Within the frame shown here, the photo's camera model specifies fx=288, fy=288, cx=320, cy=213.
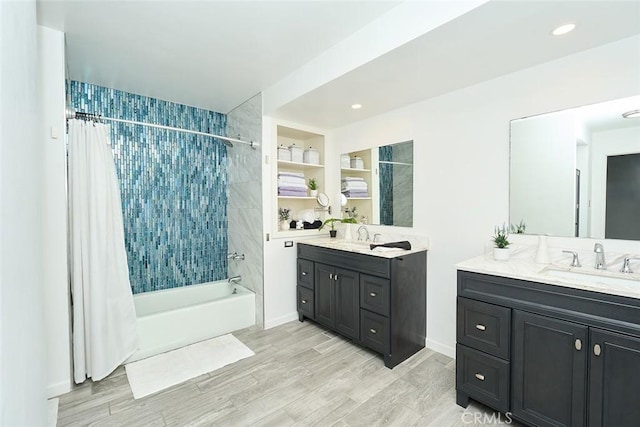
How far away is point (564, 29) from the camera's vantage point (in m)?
1.57

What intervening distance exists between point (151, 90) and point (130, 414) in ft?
9.22

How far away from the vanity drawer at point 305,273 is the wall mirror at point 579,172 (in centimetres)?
189

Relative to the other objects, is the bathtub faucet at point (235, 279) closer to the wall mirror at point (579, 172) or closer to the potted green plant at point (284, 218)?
the potted green plant at point (284, 218)

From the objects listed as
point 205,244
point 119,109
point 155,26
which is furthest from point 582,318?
point 119,109

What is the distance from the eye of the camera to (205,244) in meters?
3.57

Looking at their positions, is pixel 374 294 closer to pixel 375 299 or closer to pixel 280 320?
pixel 375 299

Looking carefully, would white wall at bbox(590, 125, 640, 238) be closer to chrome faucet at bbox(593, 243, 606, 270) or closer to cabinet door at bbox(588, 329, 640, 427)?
chrome faucet at bbox(593, 243, 606, 270)

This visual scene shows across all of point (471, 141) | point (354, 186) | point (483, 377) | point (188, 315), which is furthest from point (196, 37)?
point (483, 377)

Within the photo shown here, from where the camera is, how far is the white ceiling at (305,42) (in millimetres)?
1522

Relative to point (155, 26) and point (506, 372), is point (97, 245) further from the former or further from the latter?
point (506, 372)

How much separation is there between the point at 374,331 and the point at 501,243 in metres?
1.20

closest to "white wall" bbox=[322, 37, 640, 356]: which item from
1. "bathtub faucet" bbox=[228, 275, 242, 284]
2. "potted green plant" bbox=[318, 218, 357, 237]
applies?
"potted green plant" bbox=[318, 218, 357, 237]

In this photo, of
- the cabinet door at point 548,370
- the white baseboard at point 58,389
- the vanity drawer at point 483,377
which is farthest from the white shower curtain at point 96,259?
the cabinet door at point 548,370

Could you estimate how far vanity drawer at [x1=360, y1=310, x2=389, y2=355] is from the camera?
232 centimetres
